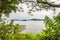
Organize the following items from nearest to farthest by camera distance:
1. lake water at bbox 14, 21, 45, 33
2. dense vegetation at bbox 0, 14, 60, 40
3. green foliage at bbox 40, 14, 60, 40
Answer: dense vegetation at bbox 0, 14, 60, 40, green foliage at bbox 40, 14, 60, 40, lake water at bbox 14, 21, 45, 33

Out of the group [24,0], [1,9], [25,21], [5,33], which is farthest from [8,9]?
[25,21]

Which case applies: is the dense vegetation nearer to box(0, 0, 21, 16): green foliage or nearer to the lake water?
box(0, 0, 21, 16): green foliage

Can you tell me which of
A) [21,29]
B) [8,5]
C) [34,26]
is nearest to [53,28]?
[21,29]

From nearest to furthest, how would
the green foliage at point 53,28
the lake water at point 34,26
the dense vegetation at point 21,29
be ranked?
1. the dense vegetation at point 21,29
2. the green foliage at point 53,28
3. the lake water at point 34,26

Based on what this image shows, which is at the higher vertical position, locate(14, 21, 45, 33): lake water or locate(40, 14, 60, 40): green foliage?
locate(40, 14, 60, 40): green foliage

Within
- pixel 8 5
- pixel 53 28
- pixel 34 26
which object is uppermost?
pixel 8 5

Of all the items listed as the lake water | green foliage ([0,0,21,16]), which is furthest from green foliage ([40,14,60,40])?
the lake water

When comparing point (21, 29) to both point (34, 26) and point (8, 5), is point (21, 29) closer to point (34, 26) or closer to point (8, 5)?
point (8, 5)

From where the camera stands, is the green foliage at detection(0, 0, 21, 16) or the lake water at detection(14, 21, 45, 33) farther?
the lake water at detection(14, 21, 45, 33)

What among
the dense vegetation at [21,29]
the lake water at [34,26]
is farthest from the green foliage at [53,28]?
the lake water at [34,26]

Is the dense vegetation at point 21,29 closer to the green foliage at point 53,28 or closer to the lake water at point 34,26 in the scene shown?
the green foliage at point 53,28

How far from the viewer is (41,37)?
5.97 feet

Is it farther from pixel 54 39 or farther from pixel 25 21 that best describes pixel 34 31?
pixel 54 39

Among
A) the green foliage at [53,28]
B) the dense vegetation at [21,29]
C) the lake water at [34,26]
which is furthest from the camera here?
the lake water at [34,26]
